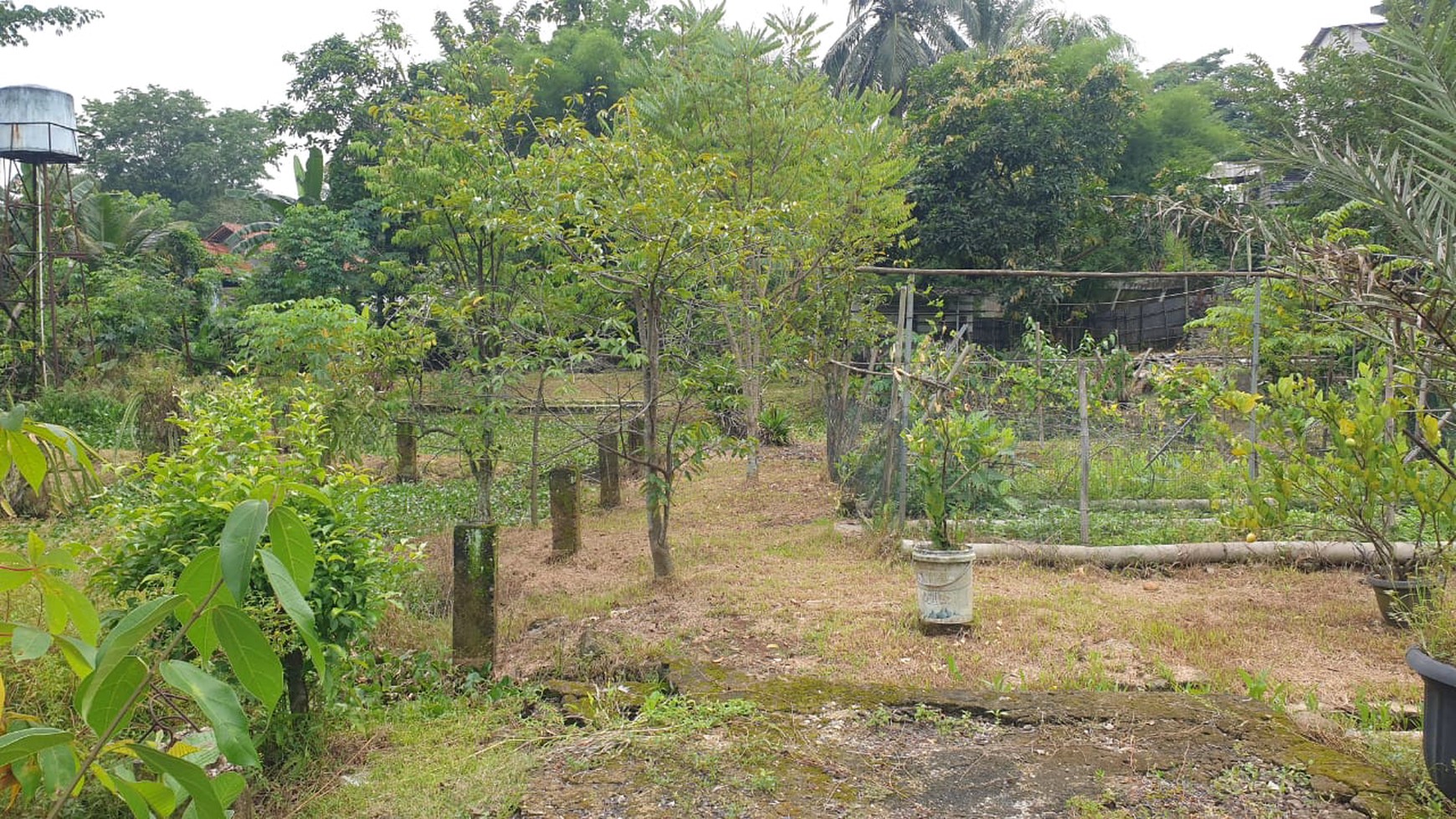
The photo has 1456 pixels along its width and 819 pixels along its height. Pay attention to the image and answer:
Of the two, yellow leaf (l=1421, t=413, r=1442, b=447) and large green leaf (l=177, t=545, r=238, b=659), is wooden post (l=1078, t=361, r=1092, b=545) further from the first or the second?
large green leaf (l=177, t=545, r=238, b=659)

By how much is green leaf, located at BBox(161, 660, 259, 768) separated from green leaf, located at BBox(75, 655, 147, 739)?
0.03m

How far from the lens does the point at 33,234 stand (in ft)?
48.8

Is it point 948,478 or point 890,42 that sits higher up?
point 890,42

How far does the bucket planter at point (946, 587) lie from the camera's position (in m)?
4.52

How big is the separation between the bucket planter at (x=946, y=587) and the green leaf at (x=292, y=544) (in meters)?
4.13

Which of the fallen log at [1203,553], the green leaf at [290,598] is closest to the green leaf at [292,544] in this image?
the green leaf at [290,598]

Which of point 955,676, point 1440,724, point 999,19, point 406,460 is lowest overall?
point 955,676

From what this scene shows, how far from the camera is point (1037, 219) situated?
17.4 metres

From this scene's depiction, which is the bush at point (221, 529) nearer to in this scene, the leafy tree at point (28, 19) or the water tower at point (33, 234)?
the water tower at point (33, 234)

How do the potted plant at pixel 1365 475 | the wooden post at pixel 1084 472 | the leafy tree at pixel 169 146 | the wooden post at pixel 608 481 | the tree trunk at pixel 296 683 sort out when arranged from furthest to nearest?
the leafy tree at pixel 169 146 → the wooden post at pixel 608 481 → the wooden post at pixel 1084 472 → the potted plant at pixel 1365 475 → the tree trunk at pixel 296 683

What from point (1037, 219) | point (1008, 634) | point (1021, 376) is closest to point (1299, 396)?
point (1008, 634)

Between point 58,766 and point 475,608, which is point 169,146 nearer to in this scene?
point 475,608

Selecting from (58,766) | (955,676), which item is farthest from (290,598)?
(955,676)

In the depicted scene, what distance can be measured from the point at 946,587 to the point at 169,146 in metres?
38.4
